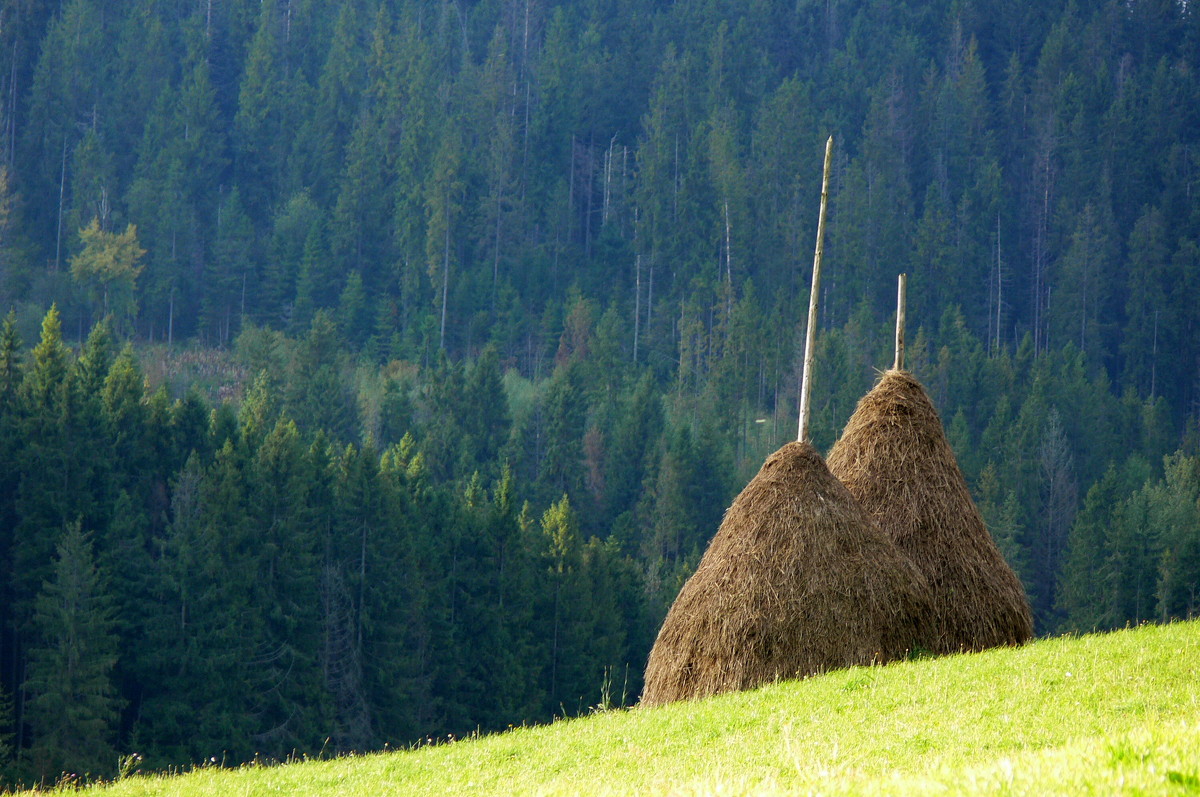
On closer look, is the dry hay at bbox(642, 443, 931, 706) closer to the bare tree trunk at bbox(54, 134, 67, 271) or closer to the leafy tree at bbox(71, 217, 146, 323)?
the leafy tree at bbox(71, 217, 146, 323)

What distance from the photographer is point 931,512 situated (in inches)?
671

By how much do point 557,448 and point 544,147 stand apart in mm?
41954

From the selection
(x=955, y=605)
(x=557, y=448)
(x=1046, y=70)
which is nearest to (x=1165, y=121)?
(x=1046, y=70)

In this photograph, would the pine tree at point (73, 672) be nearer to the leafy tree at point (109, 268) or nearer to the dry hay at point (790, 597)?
the dry hay at point (790, 597)

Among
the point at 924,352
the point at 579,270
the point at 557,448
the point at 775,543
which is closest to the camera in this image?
the point at 775,543

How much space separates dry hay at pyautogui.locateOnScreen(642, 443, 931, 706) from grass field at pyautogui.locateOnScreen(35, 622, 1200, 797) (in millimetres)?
936

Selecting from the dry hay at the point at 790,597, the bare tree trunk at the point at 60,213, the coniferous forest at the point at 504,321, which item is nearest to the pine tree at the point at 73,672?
the coniferous forest at the point at 504,321

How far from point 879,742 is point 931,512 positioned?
688 cm

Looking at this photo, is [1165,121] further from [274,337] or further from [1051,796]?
[1051,796]

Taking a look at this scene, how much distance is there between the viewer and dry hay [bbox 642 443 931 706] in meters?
15.5

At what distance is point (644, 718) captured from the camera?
13.8m

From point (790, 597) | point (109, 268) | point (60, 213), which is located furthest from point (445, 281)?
point (790, 597)

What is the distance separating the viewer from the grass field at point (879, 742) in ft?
23.9

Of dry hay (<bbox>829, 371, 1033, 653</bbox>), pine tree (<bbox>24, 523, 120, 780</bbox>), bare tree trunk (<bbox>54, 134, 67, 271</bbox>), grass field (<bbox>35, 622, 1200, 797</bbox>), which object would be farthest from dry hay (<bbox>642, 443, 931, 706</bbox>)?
bare tree trunk (<bbox>54, 134, 67, 271</bbox>)
